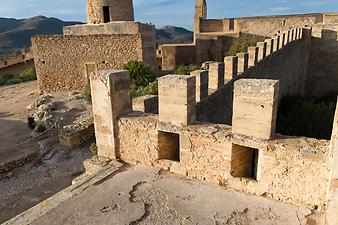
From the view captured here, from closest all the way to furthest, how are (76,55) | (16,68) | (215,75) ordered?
(215,75) → (76,55) → (16,68)

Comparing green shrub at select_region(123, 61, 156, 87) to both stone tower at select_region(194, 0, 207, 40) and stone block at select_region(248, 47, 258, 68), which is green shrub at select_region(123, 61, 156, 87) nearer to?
stone block at select_region(248, 47, 258, 68)

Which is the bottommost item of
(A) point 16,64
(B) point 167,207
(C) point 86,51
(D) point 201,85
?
(A) point 16,64

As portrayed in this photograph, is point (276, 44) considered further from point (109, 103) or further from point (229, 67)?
point (109, 103)

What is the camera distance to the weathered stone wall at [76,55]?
14.6m

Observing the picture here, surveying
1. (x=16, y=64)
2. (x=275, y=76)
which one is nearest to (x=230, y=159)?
(x=275, y=76)

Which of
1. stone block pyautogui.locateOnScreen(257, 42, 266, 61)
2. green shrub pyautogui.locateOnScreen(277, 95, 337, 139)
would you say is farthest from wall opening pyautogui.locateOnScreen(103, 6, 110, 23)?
green shrub pyautogui.locateOnScreen(277, 95, 337, 139)

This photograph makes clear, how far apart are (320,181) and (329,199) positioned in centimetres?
30

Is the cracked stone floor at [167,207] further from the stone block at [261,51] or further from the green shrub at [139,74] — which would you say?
the green shrub at [139,74]

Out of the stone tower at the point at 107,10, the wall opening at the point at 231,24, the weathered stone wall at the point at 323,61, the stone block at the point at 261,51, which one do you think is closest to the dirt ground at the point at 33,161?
the stone tower at the point at 107,10

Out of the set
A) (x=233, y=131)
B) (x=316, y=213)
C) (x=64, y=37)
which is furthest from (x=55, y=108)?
(x=316, y=213)

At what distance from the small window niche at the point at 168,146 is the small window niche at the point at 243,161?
94 cm

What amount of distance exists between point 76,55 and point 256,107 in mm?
13964

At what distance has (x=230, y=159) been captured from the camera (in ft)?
11.1

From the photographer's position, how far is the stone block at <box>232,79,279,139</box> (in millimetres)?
3117
